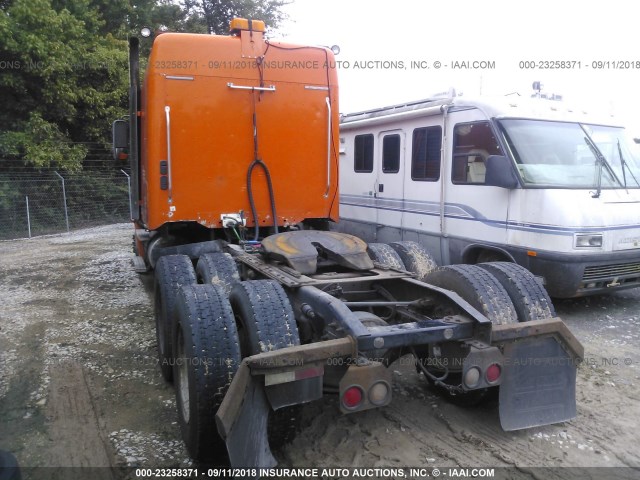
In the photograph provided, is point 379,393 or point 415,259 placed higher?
point 415,259

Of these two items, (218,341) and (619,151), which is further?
(619,151)

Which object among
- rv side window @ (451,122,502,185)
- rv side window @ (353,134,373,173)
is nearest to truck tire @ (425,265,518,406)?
rv side window @ (451,122,502,185)

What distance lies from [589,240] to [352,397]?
454 cm

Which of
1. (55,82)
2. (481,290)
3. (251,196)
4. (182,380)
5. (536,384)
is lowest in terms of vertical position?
(182,380)

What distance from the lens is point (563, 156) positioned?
21.7ft

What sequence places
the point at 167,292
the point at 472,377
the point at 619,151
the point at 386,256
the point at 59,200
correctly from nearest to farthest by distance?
the point at 472,377
the point at 167,292
the point at 386,256
the point at 619,151
the point at 59,200

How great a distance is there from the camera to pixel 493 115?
690cm

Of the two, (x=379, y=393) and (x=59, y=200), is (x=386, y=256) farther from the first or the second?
(x=59, y=200)

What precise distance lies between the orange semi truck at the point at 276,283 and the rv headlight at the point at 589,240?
207cm

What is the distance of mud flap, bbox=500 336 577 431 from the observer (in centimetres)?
333

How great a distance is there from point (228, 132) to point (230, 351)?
3228mm

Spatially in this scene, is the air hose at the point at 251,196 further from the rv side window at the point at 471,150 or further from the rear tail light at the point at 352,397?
the rear tail light at the point at 352,397

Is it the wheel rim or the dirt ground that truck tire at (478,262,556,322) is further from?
the wheel rim

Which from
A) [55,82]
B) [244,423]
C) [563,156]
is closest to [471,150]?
[563,156]
